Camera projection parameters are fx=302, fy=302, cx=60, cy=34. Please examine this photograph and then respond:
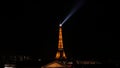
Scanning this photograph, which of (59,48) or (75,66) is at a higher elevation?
(59,48)

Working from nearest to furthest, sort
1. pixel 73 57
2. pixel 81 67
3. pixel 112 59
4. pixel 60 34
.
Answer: pixel 81 67 < pixel 112 59 < pixel 60 34 < pixel 73 57

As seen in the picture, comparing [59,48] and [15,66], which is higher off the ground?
[59,48]

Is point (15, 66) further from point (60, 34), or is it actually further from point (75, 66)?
point (60, 34)

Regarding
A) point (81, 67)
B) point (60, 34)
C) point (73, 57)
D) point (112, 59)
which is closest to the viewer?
point (81, 67)

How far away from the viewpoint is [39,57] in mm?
56250

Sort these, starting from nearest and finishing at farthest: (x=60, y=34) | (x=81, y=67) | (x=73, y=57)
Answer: (x=81, y=67) < (x=60, y=34) < (x=73, y=57)

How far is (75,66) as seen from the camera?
39375 millimetres

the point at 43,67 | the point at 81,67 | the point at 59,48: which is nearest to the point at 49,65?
the point at 43,67

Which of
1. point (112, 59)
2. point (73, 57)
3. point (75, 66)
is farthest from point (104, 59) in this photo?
point (75, 66)

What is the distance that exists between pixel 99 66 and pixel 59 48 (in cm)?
1314

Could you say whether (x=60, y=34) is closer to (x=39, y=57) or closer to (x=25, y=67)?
(x=39, y=57)

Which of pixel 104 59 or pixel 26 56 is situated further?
pixel 26 56

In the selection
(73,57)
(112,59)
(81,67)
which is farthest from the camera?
(73,57)

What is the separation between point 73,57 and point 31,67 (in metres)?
16.5
